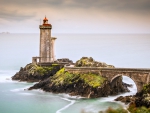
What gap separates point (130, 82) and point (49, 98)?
1574 centimetres

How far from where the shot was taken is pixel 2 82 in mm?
56156

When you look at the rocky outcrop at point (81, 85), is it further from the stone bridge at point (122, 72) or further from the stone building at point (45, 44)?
the stone building at point (45, 44)

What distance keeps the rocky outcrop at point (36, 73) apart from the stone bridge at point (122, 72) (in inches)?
287

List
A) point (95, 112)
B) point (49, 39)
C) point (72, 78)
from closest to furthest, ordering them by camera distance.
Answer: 1. point (95, 112)
2. point (72, 78)
3. point (49, 39)

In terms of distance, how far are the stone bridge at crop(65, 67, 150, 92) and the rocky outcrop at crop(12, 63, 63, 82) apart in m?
7.29

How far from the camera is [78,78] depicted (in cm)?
4709

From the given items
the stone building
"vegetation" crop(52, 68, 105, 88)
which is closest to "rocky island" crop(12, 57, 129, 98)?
"vegetation" crop(52, 68, 105, 88)

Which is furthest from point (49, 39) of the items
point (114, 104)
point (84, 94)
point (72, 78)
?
point (114, 104)

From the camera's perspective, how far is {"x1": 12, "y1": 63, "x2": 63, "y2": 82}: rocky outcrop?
5597cm

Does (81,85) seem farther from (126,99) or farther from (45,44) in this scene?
(45,44)

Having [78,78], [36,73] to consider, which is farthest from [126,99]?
[36,73]

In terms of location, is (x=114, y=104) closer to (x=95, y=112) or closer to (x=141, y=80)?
(x=95, y=112)

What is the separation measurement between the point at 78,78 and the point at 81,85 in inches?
76.4

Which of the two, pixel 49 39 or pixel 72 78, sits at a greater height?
pixel 49 39
